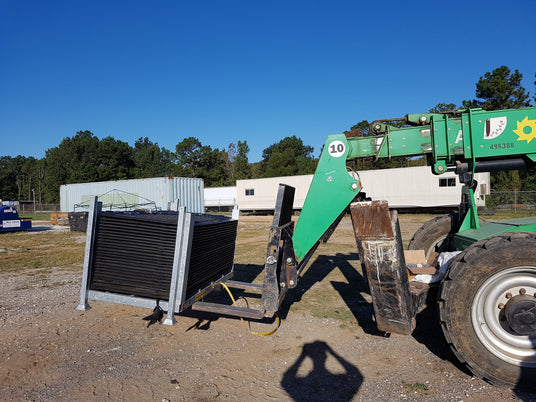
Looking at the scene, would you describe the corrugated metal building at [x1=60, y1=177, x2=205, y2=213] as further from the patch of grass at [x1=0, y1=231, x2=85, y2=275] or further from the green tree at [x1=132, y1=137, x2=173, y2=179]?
the green tree at [x1=132, y1=137, x2=173, y2=179]

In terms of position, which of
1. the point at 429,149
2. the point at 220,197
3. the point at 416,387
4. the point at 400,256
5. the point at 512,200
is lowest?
the point at 512,200

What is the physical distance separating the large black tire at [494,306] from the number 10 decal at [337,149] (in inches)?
62.8

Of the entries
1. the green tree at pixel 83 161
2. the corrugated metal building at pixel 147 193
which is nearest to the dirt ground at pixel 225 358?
the corrugated metal building at pixel 147 193

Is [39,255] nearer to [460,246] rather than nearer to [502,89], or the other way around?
[460,246]

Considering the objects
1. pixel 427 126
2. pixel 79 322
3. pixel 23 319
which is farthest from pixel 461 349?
pixel 23 319

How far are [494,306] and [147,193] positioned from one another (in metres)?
24.8

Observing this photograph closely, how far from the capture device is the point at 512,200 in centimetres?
2831

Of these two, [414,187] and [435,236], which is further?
[414,187]

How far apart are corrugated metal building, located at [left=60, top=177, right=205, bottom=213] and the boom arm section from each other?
746 inches

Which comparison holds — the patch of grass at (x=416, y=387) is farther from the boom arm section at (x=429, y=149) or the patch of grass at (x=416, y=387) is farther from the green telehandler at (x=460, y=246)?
Result: the boom arm section at (x=429, y=149)

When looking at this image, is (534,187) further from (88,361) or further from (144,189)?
(88,361)

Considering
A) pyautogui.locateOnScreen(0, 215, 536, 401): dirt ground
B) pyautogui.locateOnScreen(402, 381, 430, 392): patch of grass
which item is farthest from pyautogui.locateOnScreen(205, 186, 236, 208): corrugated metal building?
pyautogui.locateOnScreen(402, 381, 430, 392): patch of grass

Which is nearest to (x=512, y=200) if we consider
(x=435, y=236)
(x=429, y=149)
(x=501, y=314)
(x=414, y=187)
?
(x=414, y=187)

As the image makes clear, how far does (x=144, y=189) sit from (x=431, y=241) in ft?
76.7
